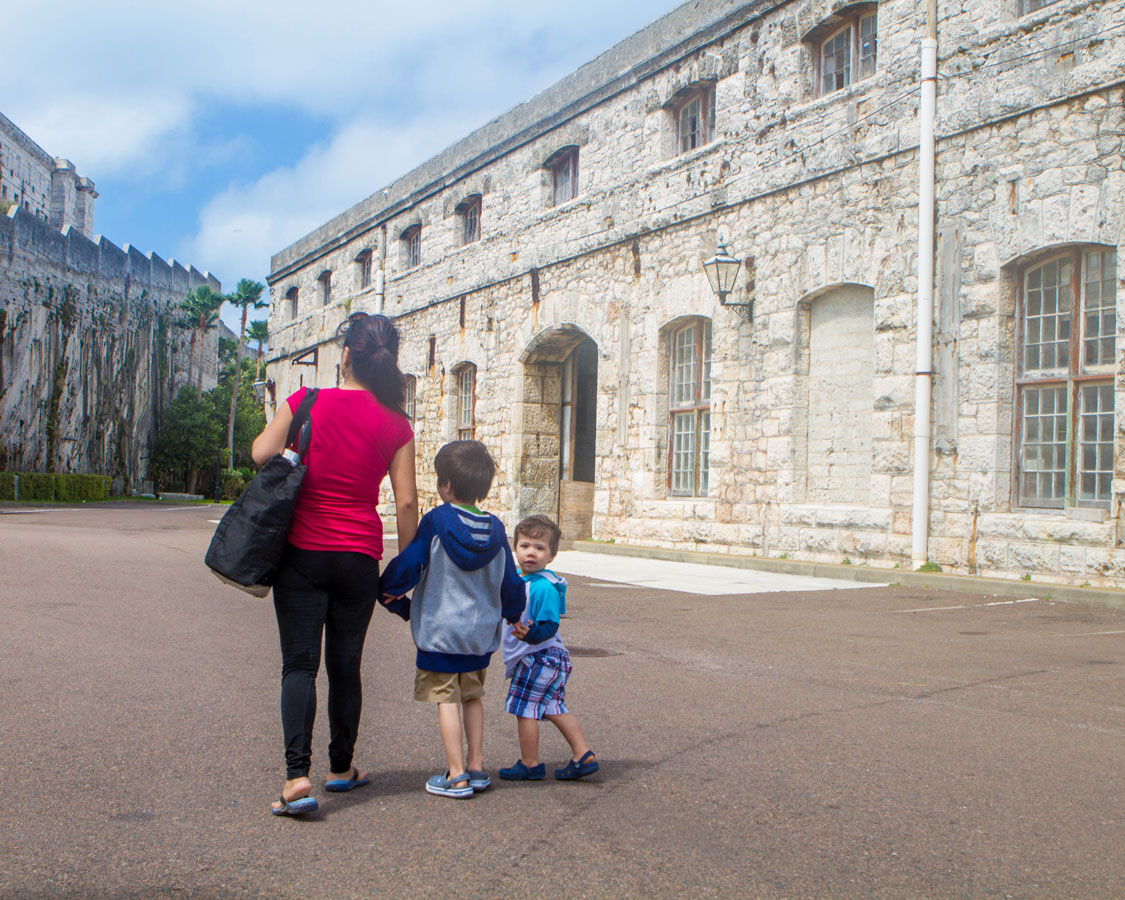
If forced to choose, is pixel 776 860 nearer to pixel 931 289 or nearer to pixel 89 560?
pixel 931 289

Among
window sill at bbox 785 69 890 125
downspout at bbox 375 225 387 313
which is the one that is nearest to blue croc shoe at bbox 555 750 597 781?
window sill at bbox 785 69 890 125

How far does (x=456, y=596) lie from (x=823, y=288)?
9.51m

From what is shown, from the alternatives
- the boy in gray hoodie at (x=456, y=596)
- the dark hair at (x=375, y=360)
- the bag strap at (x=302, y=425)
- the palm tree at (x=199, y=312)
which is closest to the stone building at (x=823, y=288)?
the boy in gray hoodie at (x=456, y=596)

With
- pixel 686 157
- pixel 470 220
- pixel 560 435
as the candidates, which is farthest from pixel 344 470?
pixel 470 220

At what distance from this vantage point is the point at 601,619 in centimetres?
823

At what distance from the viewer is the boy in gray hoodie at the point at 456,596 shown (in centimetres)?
357

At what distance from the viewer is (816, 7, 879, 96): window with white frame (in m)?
12.1

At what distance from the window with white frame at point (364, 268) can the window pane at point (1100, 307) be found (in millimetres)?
17526

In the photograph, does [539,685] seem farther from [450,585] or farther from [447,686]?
[450,585]

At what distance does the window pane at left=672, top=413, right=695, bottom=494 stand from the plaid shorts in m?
10.6

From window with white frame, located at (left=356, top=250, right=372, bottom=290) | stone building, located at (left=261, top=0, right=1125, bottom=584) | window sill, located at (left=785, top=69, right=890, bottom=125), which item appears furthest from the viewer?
window with white frame, located at (left=356, top=250, right=372, bottom=290)

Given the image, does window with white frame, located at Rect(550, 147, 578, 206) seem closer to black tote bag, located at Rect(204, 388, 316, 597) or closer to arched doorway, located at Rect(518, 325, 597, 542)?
arched doorway, located at Rect(518, 325, 597, 542)

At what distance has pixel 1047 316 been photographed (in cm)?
1021

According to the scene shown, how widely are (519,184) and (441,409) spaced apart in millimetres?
4880
